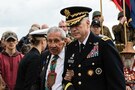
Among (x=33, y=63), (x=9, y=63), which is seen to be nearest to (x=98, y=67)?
(x=33, y=63)

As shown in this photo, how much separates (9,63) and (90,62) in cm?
328

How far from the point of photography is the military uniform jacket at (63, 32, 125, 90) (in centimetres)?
536

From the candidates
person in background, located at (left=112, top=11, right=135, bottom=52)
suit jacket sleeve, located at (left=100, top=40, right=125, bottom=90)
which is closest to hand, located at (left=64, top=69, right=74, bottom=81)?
suit jacket sleeve, located at (left=100, top=40, right=125, bottom=90)

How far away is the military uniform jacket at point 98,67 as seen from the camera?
17.6 ft

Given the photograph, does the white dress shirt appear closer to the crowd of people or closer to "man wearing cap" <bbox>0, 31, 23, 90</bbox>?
the crowd of people

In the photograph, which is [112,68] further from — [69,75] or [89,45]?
[69,75]

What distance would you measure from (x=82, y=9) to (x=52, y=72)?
90 centimetres

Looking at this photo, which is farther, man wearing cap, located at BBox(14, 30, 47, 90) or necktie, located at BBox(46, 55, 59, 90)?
man wearing cap, located at BBox(14, 30, 47, 90)

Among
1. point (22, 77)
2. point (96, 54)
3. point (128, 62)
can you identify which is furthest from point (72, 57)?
point (128, 62)

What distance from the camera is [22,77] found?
7324 millimetres

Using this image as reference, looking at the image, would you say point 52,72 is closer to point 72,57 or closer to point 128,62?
point 72,57

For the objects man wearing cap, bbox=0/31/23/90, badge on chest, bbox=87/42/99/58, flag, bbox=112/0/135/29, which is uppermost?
flag, bbox=112/0/135/29

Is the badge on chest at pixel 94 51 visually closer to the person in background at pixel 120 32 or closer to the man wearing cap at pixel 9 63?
the man wearing cap at pixel 9 63

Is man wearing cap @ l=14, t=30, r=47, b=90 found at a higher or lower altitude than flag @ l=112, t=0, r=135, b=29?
lower
